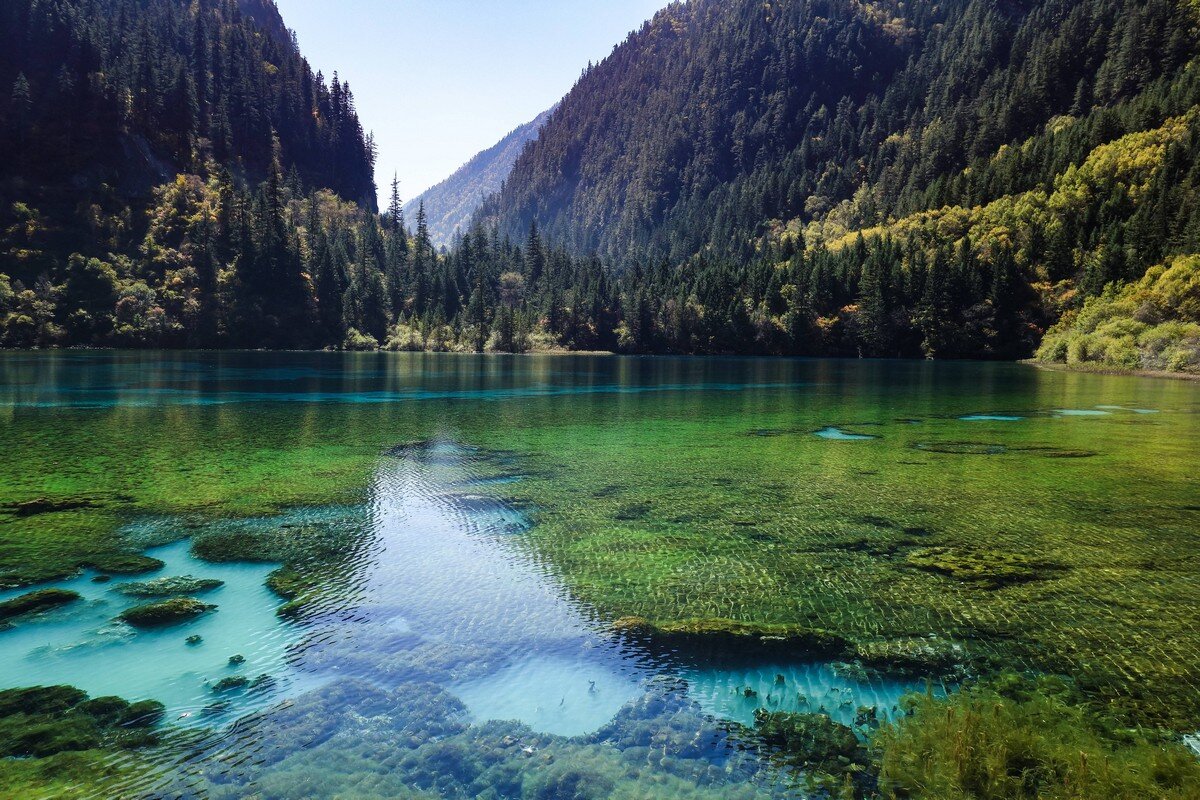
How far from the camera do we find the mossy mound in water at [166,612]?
1196cm

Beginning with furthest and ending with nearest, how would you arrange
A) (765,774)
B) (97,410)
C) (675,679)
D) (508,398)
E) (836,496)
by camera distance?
(508,398) → (97,410) → (836,496) → (675,679) → (765,774)

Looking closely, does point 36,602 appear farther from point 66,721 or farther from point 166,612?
point 66,721

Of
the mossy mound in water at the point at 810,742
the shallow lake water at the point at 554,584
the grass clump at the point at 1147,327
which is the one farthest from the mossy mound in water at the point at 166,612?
the grass clump at the point at 1147,327

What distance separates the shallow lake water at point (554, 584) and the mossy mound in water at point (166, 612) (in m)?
0.31

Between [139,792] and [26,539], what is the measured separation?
12878mm

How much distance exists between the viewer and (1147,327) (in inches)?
3489

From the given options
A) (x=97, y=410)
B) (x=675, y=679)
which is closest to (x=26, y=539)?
(x=675, y=679)

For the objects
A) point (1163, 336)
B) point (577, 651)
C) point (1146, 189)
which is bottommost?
point (577, 651)

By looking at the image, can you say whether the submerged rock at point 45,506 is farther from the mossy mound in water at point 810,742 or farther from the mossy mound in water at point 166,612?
the mossy mound in water at point 810,742

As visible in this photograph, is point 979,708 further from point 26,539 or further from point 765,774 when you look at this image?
point 26,539

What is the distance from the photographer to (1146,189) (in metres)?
124

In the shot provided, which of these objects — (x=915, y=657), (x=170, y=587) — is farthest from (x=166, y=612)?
(x=915, y=657)

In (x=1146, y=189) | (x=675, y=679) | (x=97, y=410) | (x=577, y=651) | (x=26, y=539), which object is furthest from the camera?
(x=1146, y=189)

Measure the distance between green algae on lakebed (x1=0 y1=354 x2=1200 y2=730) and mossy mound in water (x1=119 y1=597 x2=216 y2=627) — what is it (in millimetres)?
1719
